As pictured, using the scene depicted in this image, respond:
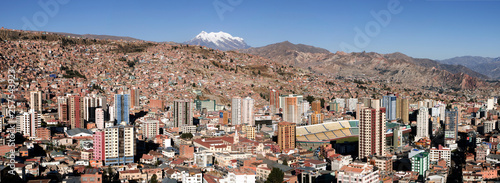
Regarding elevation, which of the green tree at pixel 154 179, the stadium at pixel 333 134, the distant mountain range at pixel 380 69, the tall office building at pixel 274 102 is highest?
the distant mountain range at pixel 380 69

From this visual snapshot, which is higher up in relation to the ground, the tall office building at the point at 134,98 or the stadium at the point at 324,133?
the tall office building at the point at 134,98

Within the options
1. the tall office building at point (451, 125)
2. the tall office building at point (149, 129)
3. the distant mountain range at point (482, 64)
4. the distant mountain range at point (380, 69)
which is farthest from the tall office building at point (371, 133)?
the distant mountain range at point (482, 64)

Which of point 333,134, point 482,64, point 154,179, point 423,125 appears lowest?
point 154,179

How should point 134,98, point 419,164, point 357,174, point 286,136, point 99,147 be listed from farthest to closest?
point 134,98 → point 286,136 → point 99,147 → point 419,164 → point 357,174

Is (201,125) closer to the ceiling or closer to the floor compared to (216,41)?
closer to the floor

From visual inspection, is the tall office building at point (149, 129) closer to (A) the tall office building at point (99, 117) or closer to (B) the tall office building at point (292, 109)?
(A) the tall office building at point (99, 117)

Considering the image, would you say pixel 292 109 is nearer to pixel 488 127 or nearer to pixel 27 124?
pixel 488 127

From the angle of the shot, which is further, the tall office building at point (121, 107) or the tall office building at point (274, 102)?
the tall office building at point (274, 102)

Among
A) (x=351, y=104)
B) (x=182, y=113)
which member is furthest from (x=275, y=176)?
(x=351, y=104)

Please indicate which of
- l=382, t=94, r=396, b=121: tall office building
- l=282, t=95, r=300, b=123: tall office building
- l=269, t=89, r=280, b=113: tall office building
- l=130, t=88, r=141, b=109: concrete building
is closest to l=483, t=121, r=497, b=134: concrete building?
l=382, t=94, r=396, b=121: tall office building
